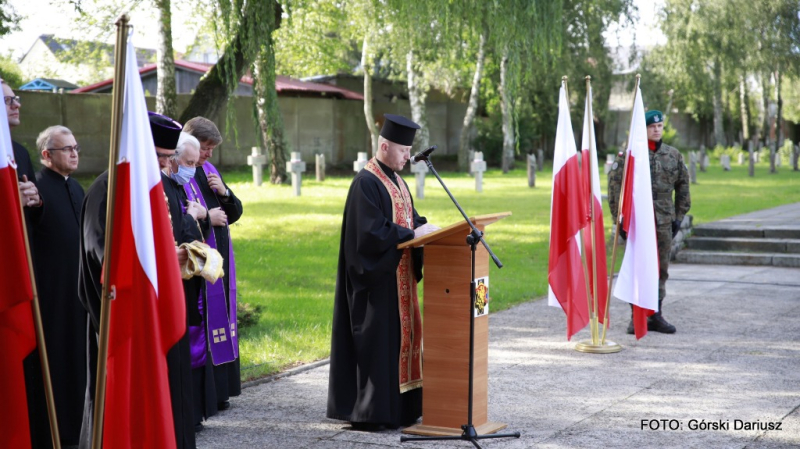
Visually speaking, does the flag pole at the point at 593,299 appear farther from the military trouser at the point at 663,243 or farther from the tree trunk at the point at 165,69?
the tree trunk at the point at 165,69

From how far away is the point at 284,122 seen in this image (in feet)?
108

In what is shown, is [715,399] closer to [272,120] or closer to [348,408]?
[348,408]

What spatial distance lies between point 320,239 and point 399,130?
35.9ft

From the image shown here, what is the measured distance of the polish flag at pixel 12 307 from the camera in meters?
3.86

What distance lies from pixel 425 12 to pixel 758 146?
5394cm

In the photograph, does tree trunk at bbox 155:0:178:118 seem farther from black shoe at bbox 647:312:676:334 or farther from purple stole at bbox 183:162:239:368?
black shoe at bbox 647:312:676:334

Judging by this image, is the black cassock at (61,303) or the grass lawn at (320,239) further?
the grass lawn at (320,239)

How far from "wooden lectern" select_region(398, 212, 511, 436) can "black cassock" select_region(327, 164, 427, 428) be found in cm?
17

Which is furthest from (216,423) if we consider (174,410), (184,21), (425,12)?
(184,21)

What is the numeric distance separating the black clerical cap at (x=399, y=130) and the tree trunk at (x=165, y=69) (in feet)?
19.8

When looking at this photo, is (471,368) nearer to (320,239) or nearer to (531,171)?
(320,239)

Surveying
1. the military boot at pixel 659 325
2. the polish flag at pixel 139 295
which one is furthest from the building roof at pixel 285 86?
the polish flag at pixel 139 295

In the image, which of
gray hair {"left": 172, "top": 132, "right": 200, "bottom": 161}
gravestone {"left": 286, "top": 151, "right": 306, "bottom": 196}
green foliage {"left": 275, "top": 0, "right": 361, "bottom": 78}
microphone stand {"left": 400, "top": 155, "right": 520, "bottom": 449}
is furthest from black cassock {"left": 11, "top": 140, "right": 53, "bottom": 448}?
green foliage {"left": 275, "top": 0, "right": 361, "bottom": 78}

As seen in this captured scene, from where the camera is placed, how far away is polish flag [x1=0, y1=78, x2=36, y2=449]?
386cm
